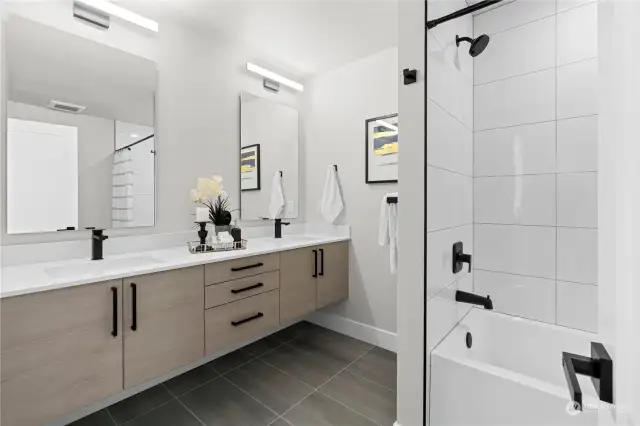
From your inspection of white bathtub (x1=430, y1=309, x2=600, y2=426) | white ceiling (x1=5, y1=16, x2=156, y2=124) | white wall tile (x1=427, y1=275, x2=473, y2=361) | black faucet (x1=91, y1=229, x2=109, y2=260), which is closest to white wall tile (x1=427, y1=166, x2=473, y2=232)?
white wall tile (x1=427, y1=275, x2=473, y2=361)

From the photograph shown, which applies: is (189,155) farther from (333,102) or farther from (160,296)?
(333,102)

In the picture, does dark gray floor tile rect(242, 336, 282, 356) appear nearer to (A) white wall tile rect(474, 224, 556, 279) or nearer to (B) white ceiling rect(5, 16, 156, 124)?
(A) white wall tile rect(474, 224, 556, 279)

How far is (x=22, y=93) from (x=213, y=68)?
1.21 metres

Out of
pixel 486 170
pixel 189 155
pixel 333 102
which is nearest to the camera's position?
pixel 486 170

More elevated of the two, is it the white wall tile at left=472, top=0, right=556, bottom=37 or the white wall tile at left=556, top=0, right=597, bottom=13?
the white wall tile at left=472, top=0, right=556, bottom=37

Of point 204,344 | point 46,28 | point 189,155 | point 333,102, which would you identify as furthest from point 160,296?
point 333,102

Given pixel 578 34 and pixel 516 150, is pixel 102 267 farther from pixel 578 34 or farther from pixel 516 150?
A: pixel 578 34

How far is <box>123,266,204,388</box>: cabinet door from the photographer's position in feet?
4.74

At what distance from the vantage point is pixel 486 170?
1966mm

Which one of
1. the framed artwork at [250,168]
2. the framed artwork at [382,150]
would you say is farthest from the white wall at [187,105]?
the framed artwork at [382,150]

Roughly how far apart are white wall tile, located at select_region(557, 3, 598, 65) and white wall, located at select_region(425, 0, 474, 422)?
48 cm

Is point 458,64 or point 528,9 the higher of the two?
point 528,9

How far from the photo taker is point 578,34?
5.49 ft

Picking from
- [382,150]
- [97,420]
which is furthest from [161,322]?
[382,150]
